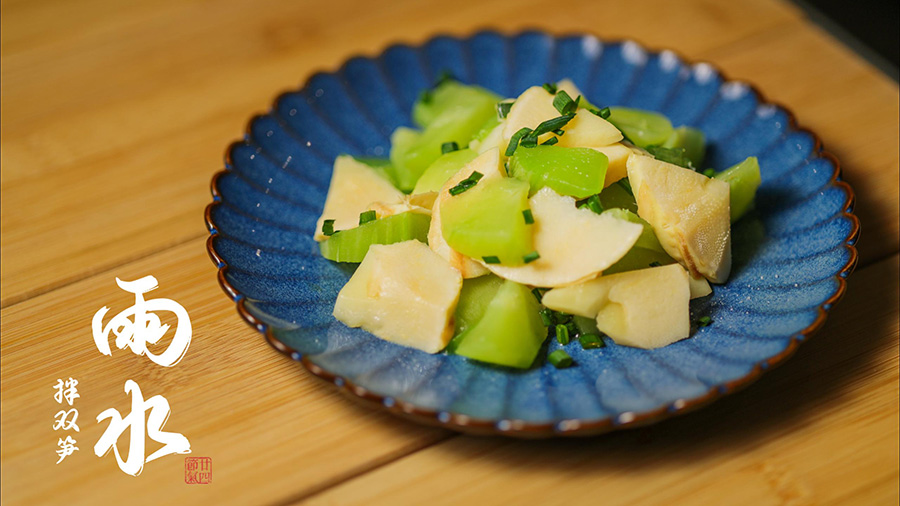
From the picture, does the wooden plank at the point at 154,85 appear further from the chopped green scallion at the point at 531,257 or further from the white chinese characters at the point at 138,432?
the chopped green scallion at the point at 531,257

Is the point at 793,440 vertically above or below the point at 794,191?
below

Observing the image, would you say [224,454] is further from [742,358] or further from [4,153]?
[4,153]

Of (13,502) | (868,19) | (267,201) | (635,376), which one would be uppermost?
(868,19)

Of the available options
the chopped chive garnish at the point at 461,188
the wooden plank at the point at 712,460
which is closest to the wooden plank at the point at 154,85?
the chopped chive garnish at the point at 461,188

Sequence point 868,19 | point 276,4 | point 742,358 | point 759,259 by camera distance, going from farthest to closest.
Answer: point 276,4
point 868,19
point 759,259
point 742,358

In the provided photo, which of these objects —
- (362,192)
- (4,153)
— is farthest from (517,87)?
(4,153)

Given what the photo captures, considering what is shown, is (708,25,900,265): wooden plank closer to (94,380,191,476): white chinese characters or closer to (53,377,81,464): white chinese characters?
(94,380,191,476): white chinese characters

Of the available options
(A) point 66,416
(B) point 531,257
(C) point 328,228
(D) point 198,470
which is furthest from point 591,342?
(A) point 66,416

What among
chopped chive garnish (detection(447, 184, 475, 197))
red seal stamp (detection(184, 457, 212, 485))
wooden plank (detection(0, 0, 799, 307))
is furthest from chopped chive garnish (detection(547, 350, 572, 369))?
wooden plank (detection(0, 0, 799, 307))

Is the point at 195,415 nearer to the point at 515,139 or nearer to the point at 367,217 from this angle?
the point at 367,217
